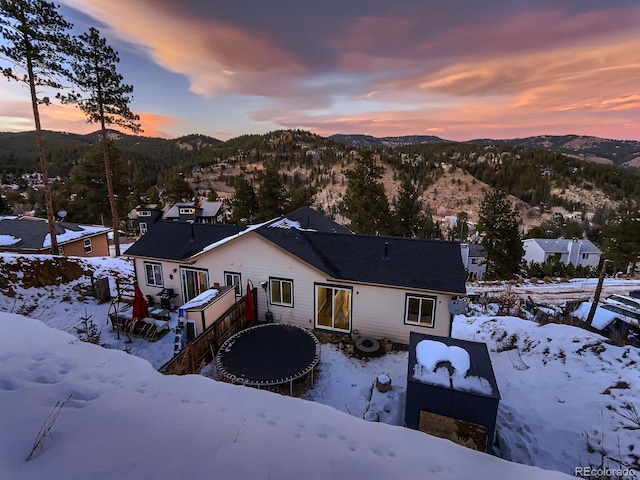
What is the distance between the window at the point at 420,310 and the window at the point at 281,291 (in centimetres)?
466

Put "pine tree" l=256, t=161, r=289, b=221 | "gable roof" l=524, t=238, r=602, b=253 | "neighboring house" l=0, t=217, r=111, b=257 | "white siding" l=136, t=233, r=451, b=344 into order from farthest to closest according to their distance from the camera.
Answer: "gable roof" l=524, t=238, r=602, b=253 < "pine tree" l=256, t=161, r=289, b=221 < "neighboring house" l=0, t=217, r=111, b=257 < "white siding" l=136, t=233, r=451, b=344

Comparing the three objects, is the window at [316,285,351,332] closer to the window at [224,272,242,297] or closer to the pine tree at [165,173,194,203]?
the window at [224,272,242,297]

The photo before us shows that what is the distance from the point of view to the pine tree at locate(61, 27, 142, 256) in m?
17.2

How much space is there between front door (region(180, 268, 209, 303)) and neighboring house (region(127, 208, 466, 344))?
5cm

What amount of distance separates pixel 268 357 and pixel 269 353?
0.68ft

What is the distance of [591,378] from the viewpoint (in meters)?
8.23

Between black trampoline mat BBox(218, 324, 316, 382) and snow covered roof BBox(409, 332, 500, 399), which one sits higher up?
snow covered roof BBox(409, 332, 500, 399)

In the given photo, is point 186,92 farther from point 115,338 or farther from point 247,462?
point 247,462

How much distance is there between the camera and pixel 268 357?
366 inches

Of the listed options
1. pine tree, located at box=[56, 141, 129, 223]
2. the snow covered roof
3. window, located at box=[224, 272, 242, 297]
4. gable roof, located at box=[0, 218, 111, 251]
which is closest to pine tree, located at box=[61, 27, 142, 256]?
gable roof, located at box=[0, 218, 111, 251]

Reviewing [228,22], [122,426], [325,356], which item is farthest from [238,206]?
[122,426]

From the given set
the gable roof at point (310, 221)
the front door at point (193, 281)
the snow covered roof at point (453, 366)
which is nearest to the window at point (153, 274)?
the front door at point (193, 281)

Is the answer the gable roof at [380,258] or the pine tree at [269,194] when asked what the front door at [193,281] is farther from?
the pine tree at [269,194]

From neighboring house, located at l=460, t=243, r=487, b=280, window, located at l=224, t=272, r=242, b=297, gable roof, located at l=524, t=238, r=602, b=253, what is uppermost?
window, located at l=224, t=272, r=242, b=297
